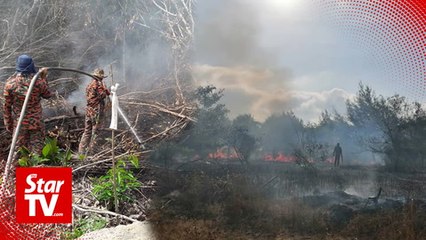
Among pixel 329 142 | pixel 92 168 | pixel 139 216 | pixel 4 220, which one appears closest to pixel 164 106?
pixel 92 168

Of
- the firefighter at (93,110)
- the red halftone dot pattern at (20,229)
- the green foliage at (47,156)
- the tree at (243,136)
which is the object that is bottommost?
the red halftone dot pattern at (20,229)

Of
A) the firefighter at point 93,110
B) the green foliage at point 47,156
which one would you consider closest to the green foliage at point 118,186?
the green foliage at point 47,156

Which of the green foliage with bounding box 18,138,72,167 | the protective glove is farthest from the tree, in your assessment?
the green foliage with bounding box 18,138,72,167

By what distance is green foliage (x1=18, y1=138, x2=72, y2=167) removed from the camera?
7.04 m

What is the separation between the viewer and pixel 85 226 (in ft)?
21.1

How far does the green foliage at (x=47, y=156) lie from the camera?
704 centimetres

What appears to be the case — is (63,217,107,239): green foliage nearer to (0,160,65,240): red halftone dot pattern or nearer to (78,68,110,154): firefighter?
(0,160,65,240): red halftone dot pattern

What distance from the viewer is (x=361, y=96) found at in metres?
5.21

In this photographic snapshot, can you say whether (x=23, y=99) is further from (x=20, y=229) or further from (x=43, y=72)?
(x=20, y=229)

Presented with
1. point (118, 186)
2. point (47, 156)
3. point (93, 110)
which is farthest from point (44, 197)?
point (93, 110)

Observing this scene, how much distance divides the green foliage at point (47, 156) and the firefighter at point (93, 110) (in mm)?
349

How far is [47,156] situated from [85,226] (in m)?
1.44

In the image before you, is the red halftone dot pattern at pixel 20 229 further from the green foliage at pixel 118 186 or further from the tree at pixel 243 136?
the tree at pixel 243 136

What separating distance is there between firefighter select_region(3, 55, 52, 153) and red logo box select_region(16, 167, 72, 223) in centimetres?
83
